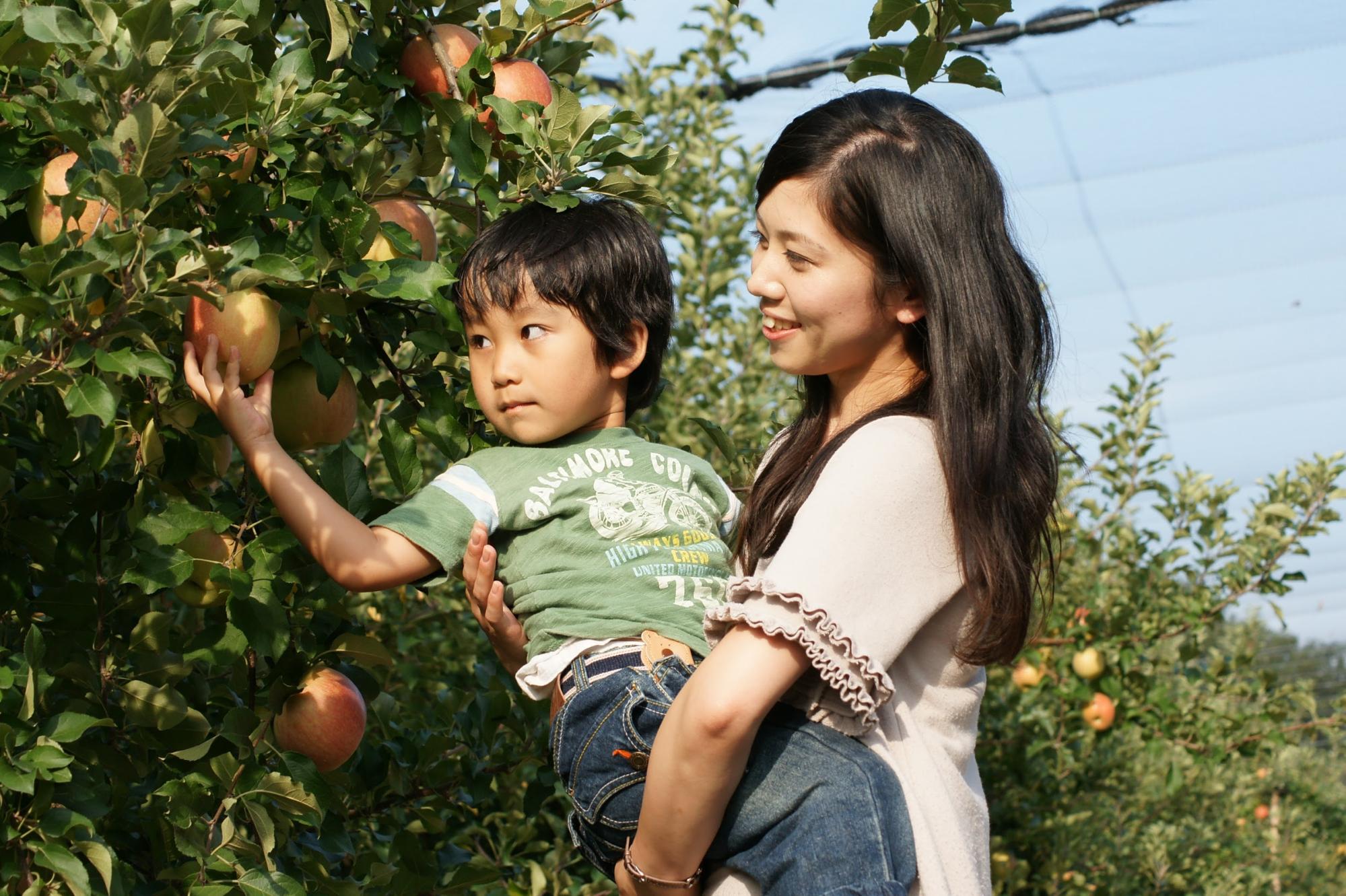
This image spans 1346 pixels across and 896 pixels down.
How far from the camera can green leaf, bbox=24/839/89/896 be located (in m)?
1.22

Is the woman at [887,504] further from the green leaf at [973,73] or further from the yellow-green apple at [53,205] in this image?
the yellow-green apple at [53,205]

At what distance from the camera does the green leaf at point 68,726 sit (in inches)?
49.9

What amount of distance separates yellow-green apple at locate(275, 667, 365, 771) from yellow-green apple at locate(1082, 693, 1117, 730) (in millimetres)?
2491

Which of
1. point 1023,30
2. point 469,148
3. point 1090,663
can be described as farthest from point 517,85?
point 1023,30

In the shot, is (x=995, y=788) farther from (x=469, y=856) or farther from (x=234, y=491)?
(x=234, y=491)

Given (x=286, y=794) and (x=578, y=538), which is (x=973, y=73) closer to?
(x=578, y=538)

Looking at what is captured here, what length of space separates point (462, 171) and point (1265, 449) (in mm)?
7035

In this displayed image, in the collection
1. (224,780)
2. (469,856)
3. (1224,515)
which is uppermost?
(224,780)

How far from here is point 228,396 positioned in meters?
1.30

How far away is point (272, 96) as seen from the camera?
1302mm

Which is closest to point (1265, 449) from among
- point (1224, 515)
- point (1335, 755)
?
point (1335, 755)

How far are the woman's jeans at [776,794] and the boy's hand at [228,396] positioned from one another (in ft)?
1.28

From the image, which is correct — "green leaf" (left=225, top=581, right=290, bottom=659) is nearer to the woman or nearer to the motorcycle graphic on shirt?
the woman

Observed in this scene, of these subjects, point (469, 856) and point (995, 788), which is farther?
point (995, 788)
